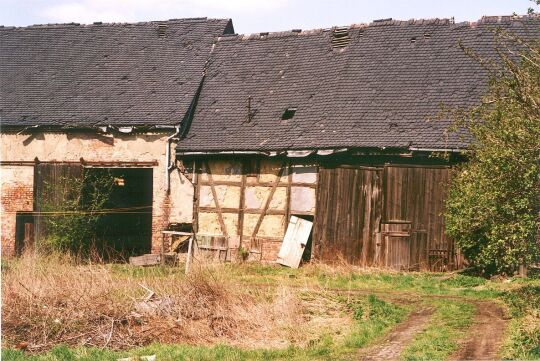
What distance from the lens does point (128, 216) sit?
23.3 m

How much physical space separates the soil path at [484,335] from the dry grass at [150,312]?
2.05 metres

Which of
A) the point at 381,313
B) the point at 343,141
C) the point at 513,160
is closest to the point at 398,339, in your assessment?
the point at 381,313

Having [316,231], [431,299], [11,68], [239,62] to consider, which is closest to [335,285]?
[431,299]

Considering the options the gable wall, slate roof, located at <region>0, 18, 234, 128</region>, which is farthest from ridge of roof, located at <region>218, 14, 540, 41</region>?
the gable wall

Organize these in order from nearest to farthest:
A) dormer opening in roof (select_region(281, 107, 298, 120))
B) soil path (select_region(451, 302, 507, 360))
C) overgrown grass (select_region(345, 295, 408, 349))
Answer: soil path (select_region(451, 302, 507, 360))
overgrown grass (select_region(345, 295, 408, 349))
dormer opening in roof (select_region(281, 107, 298, 120))

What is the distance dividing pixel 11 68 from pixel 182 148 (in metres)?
7.63

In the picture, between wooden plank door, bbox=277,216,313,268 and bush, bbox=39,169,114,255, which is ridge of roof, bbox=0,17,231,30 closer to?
bush, bbox=39,169,114,255

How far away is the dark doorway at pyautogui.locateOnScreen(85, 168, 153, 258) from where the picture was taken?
72.5ft

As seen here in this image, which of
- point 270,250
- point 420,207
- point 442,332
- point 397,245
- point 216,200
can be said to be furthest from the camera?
point 216,200

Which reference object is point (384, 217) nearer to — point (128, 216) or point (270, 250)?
point (270, 250)

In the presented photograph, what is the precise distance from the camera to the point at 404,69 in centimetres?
2052

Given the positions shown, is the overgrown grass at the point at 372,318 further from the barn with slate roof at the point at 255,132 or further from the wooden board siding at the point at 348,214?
the wooden board siding at the point at 348,214

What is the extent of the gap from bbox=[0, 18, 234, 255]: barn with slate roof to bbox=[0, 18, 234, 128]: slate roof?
0.11 ft

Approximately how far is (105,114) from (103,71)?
2.48 metres
